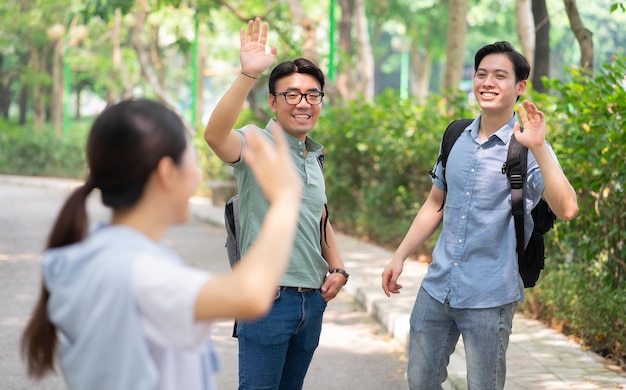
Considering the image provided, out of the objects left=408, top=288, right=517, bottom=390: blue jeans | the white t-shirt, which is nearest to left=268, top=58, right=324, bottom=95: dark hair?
left=408, top=288, right=517, bottom=390: blue jeans

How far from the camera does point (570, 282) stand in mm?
7863

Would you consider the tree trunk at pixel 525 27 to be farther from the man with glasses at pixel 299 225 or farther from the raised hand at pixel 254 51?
the raised hand at pixel 254 51

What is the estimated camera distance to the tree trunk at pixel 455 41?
14.2 meters

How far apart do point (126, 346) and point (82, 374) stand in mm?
140

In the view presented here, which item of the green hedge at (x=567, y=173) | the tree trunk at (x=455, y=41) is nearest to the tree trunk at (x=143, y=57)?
the green hedge at (x=567, y=173)

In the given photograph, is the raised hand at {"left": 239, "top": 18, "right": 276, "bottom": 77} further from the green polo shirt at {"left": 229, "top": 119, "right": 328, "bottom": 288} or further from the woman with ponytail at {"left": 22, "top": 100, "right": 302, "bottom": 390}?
the woman with ponytail at {"left": 22, "top": 100, "right": 302, "bottom": 390}

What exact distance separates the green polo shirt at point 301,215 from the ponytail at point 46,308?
1.42m

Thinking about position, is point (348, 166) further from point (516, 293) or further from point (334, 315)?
point (516, 293)

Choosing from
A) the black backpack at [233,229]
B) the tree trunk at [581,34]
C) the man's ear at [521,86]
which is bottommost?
the black backpack at [233,229]

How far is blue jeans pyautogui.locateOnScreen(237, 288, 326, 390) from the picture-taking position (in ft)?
12.6

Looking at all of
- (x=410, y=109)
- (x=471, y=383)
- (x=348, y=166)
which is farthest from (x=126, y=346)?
(x=348, y=166)

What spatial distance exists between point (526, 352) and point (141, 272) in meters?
5.16

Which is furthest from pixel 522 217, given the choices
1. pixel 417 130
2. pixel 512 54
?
pixel 417 130

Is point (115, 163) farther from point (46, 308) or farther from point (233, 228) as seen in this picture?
point (233, 228)
